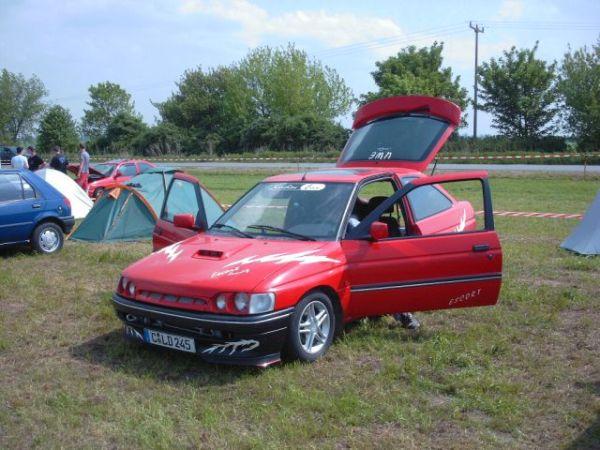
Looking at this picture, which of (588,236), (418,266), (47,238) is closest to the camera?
(418,266)

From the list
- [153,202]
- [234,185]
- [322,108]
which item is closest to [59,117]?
[322,108]

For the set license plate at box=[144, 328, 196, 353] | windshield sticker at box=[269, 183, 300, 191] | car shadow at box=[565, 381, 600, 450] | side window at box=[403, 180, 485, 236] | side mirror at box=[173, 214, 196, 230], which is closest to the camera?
car shadow at box=[565, 381, 600, 450]

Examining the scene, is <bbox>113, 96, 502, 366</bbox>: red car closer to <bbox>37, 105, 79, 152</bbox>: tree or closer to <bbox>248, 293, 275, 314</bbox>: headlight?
<bbox>248, 293, 275, 314</bbox>: headlight

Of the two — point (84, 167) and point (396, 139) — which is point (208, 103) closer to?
point (84, 167)

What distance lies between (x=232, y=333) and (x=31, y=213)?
6.75 meters

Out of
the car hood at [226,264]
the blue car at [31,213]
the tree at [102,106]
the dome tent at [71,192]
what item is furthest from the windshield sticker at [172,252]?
the tree at [102,106]

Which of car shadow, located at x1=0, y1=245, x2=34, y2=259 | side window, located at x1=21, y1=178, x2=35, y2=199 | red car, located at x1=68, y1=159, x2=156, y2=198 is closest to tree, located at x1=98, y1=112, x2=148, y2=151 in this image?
red car, located at x1=68, y1=159, x2=156, y2=198

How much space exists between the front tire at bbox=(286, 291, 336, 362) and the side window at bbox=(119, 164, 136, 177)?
1589cm

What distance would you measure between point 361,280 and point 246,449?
2058 millimetres

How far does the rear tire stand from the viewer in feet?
34.1

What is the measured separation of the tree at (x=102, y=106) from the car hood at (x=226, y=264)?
272 ft

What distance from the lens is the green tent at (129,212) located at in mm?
11906

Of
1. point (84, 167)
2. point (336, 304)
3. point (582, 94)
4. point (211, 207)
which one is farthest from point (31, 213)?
point (582, 94)

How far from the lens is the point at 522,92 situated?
48.7m
